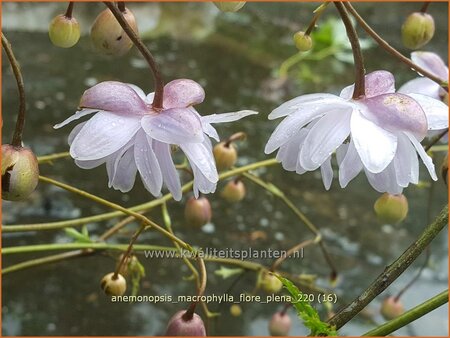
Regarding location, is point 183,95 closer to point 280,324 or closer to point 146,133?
point 146,133

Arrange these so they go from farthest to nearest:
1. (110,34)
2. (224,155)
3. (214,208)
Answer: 1. (214,208)
2. (224,155)
3. (110,34)

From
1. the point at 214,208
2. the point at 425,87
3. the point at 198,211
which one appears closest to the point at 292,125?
the point at 425,87

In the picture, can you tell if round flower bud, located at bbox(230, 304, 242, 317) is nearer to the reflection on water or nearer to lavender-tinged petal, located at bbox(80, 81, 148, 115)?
the reflection on water

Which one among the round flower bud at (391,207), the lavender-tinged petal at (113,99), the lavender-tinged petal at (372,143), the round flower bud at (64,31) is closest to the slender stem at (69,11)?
the round flower bud at (64,31)

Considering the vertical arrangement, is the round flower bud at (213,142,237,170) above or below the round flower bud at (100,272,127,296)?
above

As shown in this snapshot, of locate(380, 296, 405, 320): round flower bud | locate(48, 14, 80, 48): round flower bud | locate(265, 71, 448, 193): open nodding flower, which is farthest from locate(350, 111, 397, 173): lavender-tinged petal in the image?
locate(380, 296, 405, 320): round flower bud

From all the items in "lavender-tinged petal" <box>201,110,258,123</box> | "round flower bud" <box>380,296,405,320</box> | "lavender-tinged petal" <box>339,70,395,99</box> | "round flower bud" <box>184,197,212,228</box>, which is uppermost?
"lavender-tinged petal" <box>339,70,395,99</box>

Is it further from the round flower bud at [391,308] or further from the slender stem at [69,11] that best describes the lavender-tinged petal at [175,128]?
the round flower bud at [391,308]
